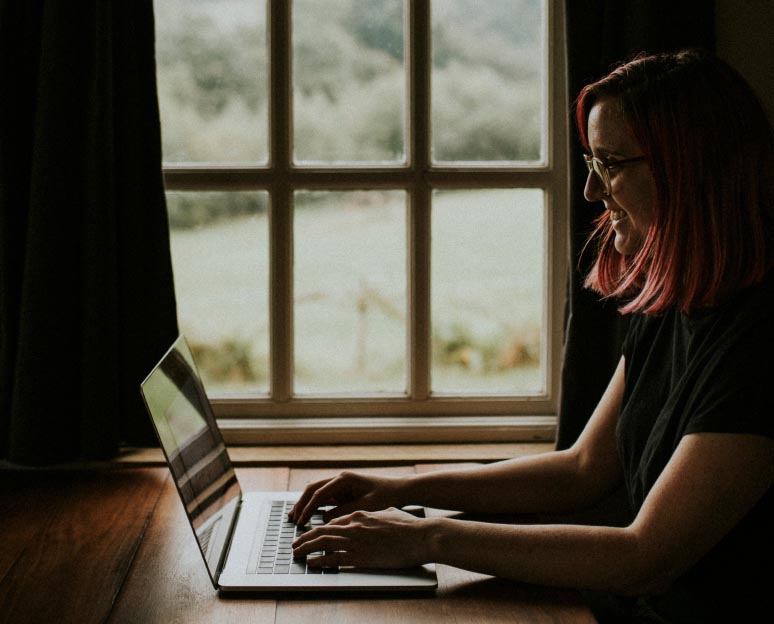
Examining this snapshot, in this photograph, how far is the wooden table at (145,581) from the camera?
113 centimetres

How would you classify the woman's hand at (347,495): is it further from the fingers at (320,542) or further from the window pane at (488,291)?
the window pane at (488,291)

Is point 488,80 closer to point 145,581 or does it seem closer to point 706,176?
point 706,176

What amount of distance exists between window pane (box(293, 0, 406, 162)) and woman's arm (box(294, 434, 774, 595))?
1.15 metres

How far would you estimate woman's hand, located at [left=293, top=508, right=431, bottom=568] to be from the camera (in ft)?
3.94

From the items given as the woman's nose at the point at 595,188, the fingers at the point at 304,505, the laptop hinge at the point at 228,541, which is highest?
the woman's nose at the point at 595,188

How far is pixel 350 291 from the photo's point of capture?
2.21 metres

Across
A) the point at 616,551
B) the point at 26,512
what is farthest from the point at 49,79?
the point at 616,551

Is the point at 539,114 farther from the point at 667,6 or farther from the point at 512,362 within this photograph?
the point at 512,362

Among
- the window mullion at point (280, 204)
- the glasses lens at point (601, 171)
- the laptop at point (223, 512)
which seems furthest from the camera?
the window mullion at point (280, 204)

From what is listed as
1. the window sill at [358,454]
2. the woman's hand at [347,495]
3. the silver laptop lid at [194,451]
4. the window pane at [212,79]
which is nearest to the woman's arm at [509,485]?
the woman's hand at [347,495]

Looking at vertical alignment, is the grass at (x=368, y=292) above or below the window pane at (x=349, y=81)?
below

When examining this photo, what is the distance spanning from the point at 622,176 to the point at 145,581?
0.88 m

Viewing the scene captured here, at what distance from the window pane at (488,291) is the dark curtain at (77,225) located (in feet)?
2.17

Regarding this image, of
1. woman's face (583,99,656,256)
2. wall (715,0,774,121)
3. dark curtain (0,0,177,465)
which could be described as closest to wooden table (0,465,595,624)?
dark curtain (0,0,177,465)
